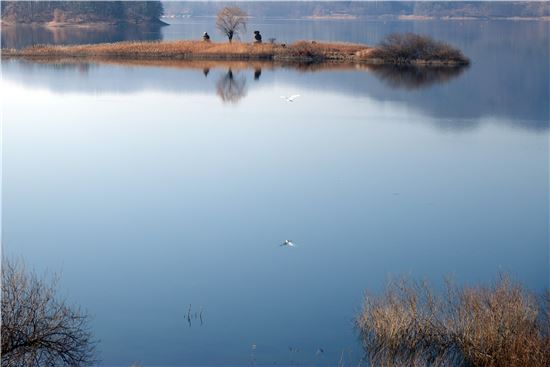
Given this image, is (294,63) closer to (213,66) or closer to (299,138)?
(213,66)

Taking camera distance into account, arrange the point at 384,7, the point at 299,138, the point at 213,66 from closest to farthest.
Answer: the point at 299,138
the point at 213,66
the point at 384,7

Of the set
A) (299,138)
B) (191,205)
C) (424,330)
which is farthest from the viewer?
(299,138)

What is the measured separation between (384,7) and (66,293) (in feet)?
233

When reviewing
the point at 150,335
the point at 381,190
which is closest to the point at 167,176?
the point at 381,190

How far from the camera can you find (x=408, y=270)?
7422mm

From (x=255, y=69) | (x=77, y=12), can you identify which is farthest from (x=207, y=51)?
Result: (x=77, y=12)

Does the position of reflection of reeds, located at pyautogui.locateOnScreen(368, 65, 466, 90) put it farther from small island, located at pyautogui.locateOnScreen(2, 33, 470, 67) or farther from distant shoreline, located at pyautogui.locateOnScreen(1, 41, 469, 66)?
distant shoreline, located at pyautogui.locateOnScreen(1, 41, 469, 66)

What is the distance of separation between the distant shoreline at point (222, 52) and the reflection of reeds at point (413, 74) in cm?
142

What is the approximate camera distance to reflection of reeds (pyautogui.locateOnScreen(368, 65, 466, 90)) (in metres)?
Result: 19.7

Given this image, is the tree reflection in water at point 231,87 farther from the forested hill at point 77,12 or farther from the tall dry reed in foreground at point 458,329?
the forested hill at point 77,12

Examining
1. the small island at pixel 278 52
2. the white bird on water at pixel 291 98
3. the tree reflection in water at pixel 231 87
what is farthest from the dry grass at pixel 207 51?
the white bird on water at pixel 291 98

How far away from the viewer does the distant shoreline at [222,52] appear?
2452cm

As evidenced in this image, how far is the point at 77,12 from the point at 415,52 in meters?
29.0

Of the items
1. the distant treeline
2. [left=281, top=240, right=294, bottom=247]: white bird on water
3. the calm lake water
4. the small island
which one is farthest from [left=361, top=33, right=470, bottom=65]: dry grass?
the distant treeline
